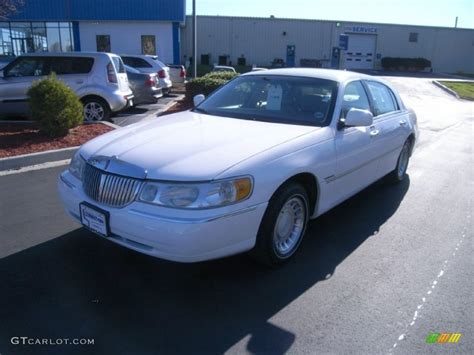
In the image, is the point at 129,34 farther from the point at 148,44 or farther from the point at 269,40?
the point at 269,40

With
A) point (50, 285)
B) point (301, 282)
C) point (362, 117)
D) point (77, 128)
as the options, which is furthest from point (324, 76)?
point (77, 128)

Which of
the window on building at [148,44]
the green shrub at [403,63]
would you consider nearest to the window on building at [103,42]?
the window on building at [148,44]

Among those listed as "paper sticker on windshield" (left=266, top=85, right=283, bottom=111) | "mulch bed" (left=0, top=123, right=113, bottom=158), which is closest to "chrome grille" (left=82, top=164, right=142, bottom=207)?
"paper sticker on windshield" (left=266, top=85, right=283, bottom=111)

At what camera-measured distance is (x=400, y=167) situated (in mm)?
6391

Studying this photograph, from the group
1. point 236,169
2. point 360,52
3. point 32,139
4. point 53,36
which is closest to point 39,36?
point 53,36

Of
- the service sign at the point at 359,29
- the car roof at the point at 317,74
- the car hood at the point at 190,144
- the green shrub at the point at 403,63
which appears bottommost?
the green shrub at the point at 403,63

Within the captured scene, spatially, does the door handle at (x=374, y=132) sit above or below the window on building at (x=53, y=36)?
below

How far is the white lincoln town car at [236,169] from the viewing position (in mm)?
3115

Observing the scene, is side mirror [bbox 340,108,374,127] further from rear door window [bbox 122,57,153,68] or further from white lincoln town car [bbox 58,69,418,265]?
rear door window [bbox 122,57,153,68]

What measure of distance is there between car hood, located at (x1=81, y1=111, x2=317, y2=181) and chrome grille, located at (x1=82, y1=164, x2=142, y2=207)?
0.10 m

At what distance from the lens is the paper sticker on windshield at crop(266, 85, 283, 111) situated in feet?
15.0

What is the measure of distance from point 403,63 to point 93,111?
4440 centimetres

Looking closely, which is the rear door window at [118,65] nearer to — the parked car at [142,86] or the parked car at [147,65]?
the parked car at [142,86]

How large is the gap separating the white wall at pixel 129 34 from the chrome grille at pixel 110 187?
2855 centimetres
